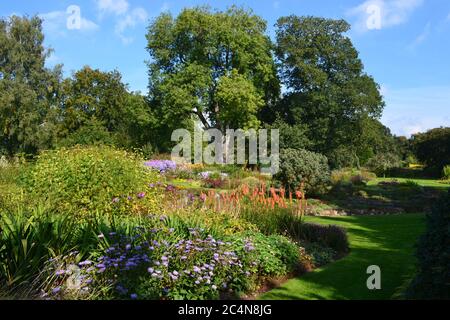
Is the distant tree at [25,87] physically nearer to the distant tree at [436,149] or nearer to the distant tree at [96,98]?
the distant tree at [96,98]

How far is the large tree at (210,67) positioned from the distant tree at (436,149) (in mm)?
15397

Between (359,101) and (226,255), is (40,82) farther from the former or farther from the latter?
(226,255)

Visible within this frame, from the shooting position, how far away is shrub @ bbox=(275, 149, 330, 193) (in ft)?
55.8

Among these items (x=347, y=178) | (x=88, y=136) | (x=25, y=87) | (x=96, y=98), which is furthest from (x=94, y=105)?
(x=347, y=178)

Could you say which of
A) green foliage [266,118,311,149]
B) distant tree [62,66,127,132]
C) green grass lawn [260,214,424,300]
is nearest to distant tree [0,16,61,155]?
distant tree [62,66,127,132]

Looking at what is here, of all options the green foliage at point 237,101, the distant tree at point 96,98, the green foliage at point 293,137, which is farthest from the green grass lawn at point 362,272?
the distant tree at point 96,98

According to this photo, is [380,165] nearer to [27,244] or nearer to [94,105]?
[94,105]

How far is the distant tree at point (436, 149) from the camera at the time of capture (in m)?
38.0

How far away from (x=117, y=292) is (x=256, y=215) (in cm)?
427

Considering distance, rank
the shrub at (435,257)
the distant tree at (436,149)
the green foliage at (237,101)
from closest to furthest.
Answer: the shrub at (435,257)
the green foliage at (237,101)
the distant tree at (436,149)

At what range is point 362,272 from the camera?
20.8 feet

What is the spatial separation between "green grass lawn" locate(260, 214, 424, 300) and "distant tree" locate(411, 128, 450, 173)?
101 feet

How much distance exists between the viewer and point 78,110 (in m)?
40.5

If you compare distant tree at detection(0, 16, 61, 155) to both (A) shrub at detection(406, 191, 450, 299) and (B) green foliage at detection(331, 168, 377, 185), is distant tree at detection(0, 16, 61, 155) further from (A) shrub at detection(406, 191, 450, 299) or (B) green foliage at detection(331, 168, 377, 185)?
(A) shrub at detection(406, 191, 450, 299)
